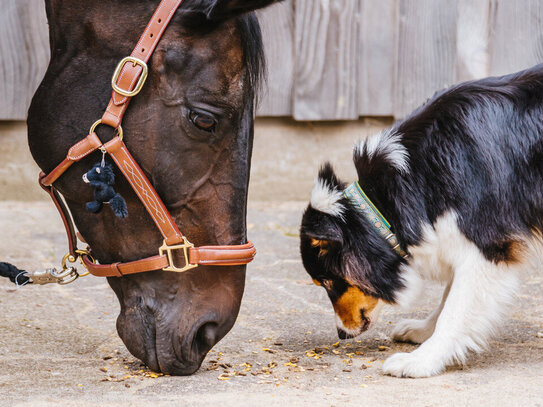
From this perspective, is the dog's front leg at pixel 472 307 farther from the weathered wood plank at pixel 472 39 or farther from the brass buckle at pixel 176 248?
the weathered wood plank at pixel 472 39

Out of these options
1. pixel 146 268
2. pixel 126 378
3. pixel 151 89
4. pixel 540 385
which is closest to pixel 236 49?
pixel 151 89

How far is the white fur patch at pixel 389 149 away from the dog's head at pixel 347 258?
0.18 meters

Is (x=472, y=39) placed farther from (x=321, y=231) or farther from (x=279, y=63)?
(x=321, y=231)

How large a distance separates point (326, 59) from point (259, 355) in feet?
9.99

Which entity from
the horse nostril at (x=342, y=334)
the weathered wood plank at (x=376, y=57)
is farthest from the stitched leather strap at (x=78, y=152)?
the weathered wood plank at (x=376, y=57)

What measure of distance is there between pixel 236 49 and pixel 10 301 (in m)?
1.88

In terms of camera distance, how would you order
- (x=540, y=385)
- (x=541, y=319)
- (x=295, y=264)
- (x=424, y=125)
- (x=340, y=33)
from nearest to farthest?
(x=540, y=385), (x=424, y=125), (x=541, y=319), (x=295, y=264), (x=340, y=33)

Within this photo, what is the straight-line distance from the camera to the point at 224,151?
233 centimetres

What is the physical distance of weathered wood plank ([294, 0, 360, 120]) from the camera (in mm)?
5344

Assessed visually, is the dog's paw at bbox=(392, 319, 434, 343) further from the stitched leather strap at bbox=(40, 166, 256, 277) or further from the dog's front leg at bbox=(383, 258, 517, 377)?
the stitched leather strap at bbox=(40, 166, 256, 277)

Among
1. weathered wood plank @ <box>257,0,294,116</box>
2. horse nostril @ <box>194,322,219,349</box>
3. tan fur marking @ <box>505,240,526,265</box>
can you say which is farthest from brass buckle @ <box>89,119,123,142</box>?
weathered wood plank @ <box>257,0,294,116</box>

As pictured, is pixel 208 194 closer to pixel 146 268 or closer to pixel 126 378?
pixel 146 268

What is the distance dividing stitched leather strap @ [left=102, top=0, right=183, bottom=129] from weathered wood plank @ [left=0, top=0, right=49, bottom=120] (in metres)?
3.21

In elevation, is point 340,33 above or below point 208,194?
above
